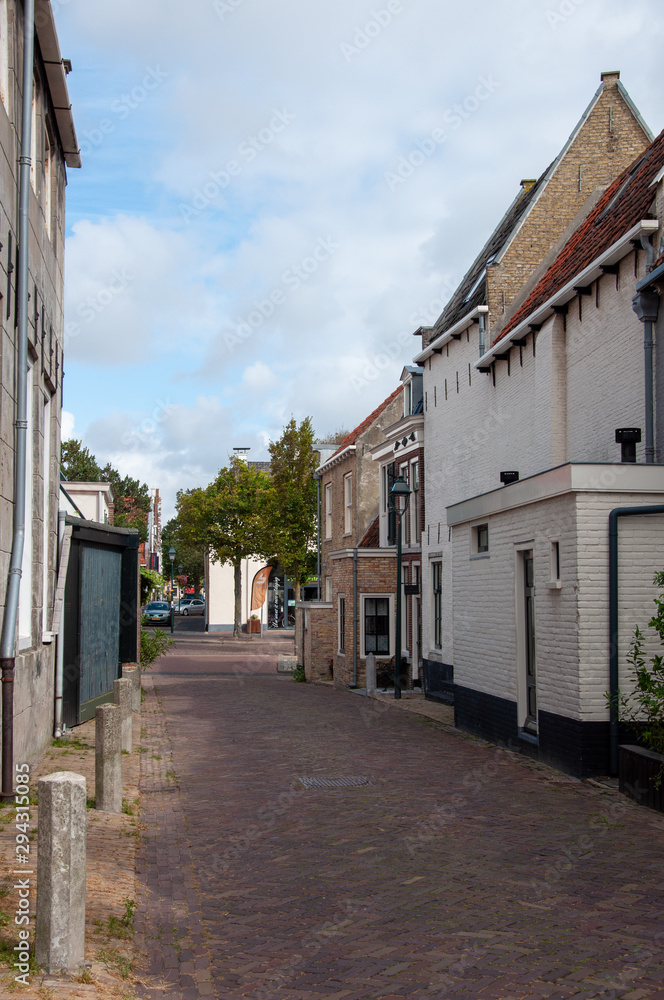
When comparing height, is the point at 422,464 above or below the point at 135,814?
above

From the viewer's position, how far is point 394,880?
21.0ft

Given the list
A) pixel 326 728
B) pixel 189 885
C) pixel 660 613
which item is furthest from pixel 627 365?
pixel 189 885

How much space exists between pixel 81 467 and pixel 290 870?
214ft

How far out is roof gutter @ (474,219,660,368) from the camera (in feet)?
38.5

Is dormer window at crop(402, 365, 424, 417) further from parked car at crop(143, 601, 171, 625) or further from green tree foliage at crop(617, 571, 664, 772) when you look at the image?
parked car at crop(143, 601, 171, 625)

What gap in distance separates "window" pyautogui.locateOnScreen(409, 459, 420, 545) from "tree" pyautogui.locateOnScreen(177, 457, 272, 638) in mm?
21378

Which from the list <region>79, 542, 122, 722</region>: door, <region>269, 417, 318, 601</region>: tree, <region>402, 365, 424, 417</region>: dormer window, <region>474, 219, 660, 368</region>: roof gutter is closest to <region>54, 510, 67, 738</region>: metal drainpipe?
<region>79, 542, 122, 722</region>: door

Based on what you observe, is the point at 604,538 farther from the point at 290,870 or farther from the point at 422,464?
the point at 422,464

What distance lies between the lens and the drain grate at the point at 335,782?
9.89 meters

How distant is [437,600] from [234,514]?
25761 millimetres

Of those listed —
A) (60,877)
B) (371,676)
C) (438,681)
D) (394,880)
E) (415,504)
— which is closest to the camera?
(60,877)

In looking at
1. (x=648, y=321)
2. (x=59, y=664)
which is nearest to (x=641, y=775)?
(x=648, y=321)

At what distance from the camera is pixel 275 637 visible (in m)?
52.4

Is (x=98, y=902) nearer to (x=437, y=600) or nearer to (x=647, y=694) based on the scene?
(x=647, y=694)
